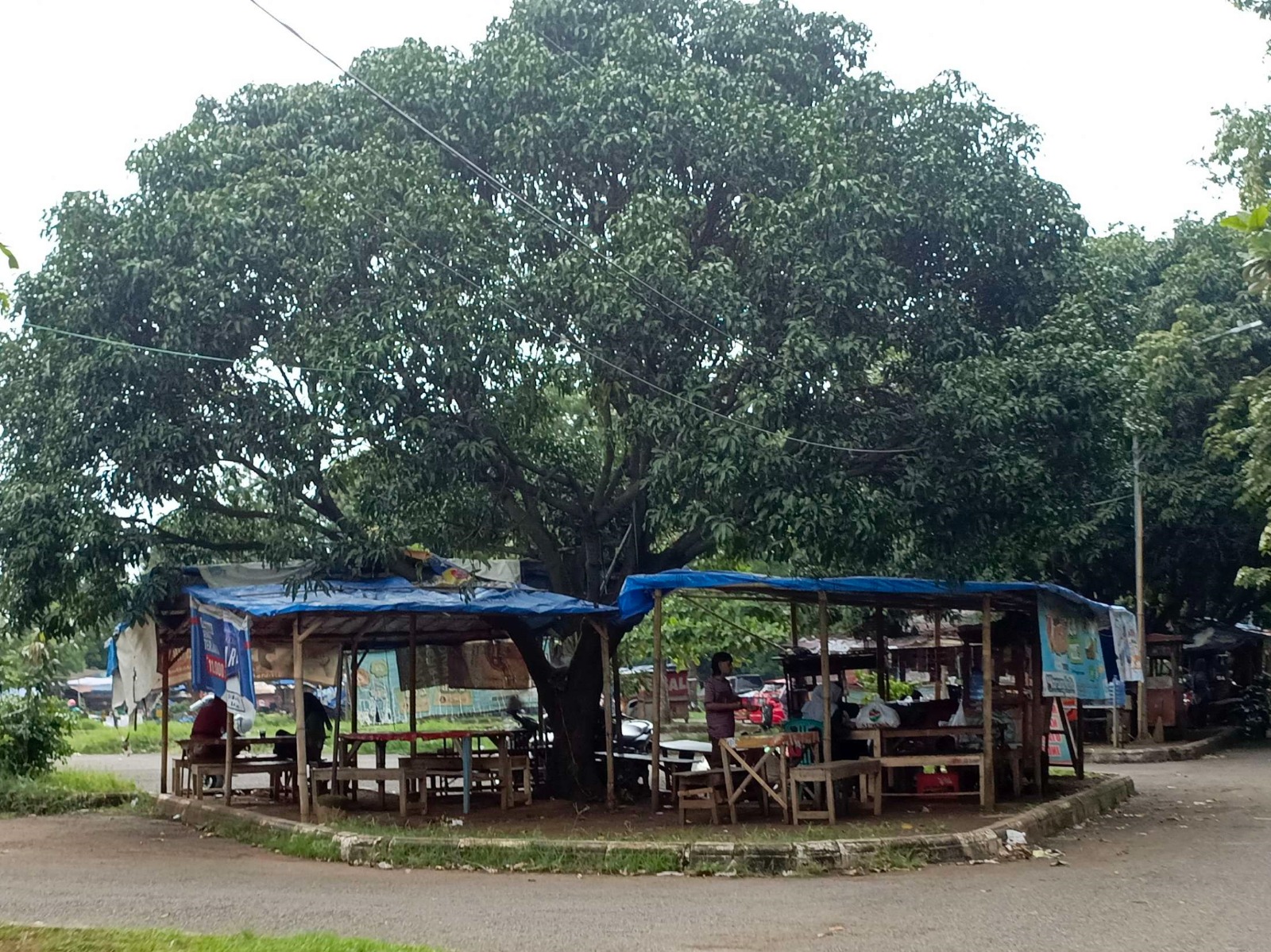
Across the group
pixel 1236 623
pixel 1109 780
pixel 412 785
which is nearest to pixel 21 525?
pixel 412 785

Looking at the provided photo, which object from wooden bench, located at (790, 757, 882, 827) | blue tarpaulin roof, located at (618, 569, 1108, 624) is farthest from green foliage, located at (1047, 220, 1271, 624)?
wooden bench, located at (790, 757, 882, 827)

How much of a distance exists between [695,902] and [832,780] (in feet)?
11.8

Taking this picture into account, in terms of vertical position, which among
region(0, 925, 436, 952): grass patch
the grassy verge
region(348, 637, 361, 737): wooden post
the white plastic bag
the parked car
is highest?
region(348, 637, 361, 737): wooden post

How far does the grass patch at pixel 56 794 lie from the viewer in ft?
53.4

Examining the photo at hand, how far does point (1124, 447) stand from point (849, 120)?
178 inches

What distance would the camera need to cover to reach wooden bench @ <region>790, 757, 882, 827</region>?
12.4 metres

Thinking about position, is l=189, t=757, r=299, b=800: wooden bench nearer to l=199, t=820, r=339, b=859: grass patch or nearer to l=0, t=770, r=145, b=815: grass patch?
l=0, t=770, r=145, b=815: grass patch

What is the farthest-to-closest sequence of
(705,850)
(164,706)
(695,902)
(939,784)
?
(164,706) < (939,784) < (705,850) < (695,902)

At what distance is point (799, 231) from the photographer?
1282 centimetres

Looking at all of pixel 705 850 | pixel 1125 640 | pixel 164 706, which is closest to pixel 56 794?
pixel 164 706

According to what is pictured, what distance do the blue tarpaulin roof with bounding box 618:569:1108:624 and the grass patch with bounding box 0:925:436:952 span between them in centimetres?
581

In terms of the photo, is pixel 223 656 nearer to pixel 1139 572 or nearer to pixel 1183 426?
pixel 1139 572

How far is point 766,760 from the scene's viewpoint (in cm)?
1321

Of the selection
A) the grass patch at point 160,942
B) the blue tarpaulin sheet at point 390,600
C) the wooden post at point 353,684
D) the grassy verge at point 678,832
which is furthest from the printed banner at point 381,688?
the grass patch at point 160,942
